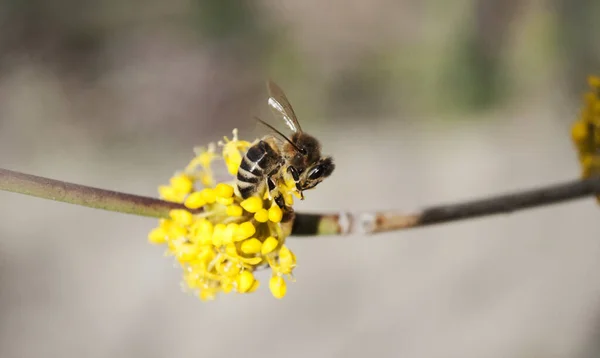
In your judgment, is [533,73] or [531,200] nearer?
[531,200]

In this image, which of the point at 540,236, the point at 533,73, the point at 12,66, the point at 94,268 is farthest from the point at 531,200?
the point at 12,66

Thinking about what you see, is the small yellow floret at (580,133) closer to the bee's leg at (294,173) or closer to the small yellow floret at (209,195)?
the bee's leg at (294,173)

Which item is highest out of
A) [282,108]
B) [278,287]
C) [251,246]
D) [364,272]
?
[282,108]

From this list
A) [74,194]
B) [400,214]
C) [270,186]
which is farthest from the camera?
[400,214]

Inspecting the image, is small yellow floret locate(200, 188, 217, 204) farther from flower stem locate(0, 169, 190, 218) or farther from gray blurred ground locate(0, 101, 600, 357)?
gray blurred ground locate(0, 101, 600, 357)

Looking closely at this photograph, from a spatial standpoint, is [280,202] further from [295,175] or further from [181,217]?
[181,217]

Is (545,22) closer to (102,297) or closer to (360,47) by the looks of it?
(360,47)

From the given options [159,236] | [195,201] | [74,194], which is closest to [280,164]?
[195,201]
